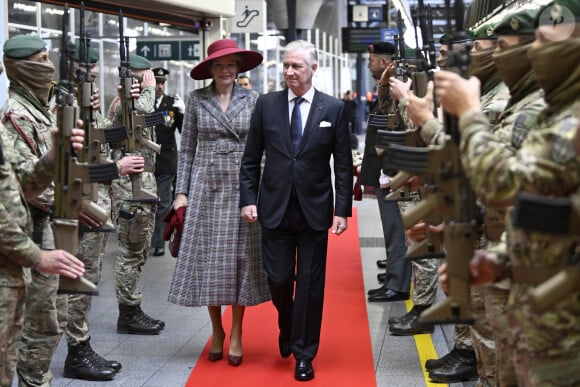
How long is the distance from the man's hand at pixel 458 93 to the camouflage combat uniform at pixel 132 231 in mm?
4067

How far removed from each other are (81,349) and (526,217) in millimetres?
3871

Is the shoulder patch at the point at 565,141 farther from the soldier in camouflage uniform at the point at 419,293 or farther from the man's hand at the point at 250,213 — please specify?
the soldier in camouflage uniform at the point at 419,293

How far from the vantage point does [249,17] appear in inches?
619

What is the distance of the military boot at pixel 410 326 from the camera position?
24.0 feet

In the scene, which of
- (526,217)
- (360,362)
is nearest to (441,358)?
(360,362)

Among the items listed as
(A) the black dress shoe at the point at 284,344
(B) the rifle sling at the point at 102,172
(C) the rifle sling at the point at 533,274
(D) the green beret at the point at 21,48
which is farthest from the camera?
(A) the black dress shoe at the point at 284,344

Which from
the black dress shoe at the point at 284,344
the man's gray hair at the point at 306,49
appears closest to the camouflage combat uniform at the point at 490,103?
the man's gray hair at the point at 306,49

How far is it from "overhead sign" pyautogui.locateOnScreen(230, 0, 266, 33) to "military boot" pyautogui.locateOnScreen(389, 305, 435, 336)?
30.2 feet

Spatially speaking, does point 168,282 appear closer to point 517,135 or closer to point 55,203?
point 55,203

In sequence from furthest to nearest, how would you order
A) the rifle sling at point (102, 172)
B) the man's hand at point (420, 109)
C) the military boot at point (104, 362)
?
1. the military boot at point (104, 362)
2. the rifle sling at point (102, 172)
3. the man's hand at point (420, 109)

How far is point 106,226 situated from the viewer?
4922 mm

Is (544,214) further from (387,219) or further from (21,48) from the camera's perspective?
(387,219)

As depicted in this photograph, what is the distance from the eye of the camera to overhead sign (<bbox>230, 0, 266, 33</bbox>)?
15.7 meters

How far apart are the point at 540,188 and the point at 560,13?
0.87 meters
